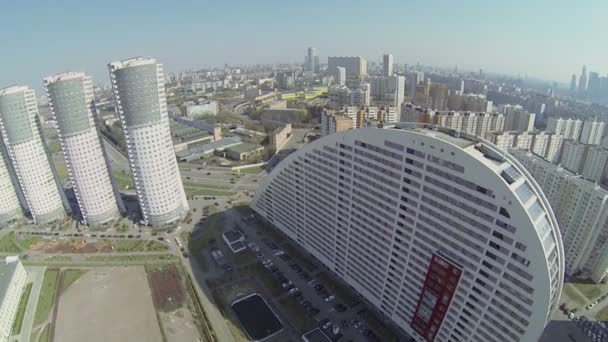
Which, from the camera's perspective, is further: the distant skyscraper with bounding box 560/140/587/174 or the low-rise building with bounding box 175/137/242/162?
the low-rise building with bounding box 175/137/242/162

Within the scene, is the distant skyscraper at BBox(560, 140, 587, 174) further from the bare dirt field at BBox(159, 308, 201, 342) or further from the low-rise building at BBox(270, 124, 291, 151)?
the bare dirt field at BBox(159, 308, 201, 342)

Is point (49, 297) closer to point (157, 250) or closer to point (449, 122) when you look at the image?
point (157, 250)

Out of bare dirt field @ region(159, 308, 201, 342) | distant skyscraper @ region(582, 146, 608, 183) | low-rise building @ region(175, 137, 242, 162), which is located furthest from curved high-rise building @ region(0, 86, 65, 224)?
distant skyscraper @ region(582, 146, 608, 183)

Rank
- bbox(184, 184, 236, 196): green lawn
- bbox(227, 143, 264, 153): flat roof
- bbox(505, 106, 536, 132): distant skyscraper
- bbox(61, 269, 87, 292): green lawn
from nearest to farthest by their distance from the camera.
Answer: bbox(61, 269, 87, 292): green lawn < bbox(184, 184, 236, 196): green lawn < bbox(227, 143, 264, 153): flat roof < bbox(505, 106, 536, 132): distant skyscraper

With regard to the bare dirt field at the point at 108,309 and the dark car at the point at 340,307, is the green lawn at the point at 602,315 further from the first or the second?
the bare dirt field at the point at 108,309

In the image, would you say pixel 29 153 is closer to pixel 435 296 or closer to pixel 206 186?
pixel 206 186

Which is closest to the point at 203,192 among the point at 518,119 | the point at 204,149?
the point at 204,149

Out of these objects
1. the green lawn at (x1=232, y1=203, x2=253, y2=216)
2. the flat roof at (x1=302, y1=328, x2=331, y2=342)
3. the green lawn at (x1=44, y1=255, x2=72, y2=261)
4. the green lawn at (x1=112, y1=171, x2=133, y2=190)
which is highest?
the green lawn at (x1=112, y1=171, x2=133, y2=190)

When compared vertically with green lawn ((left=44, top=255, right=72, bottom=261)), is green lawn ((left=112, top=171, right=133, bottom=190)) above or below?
above
